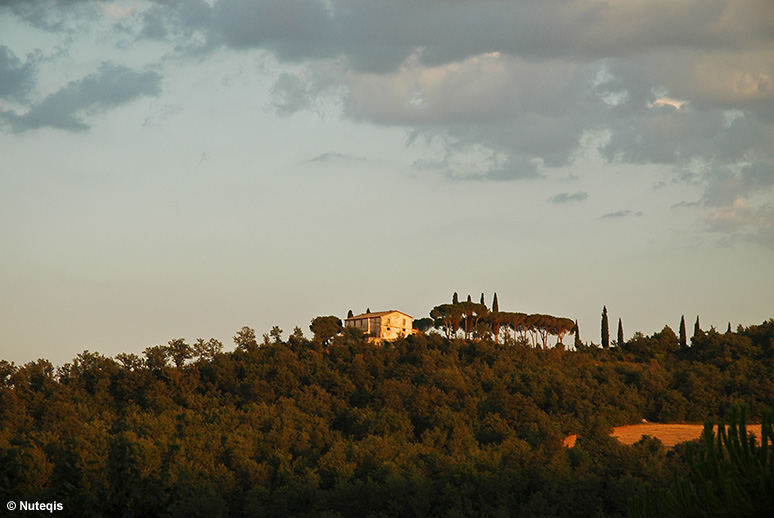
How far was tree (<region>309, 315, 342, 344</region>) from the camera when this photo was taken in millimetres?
98000

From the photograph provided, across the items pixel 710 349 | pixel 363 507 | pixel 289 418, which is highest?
pixel 710 349

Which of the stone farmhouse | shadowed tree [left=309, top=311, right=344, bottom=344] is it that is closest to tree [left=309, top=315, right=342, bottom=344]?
shadowed tree [left=309, top=311, right=344, bottom=344]

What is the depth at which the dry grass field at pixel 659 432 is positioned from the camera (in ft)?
183

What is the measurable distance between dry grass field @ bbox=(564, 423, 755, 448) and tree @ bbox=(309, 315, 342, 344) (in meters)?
44.3

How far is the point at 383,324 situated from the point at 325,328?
1054 centimetres

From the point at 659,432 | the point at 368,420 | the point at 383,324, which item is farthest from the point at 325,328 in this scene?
the point at 659,432

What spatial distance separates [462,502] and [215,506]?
47.6 ft

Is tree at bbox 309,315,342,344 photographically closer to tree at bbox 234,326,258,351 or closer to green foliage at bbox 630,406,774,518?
tree at bbox 234,326,258,351

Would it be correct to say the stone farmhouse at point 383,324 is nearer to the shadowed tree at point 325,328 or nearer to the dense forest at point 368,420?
the shadowed tree at point 325,328

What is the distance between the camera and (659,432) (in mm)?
58938

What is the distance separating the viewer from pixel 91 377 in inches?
3086

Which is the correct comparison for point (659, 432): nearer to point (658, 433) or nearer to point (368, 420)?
point (658, 433)

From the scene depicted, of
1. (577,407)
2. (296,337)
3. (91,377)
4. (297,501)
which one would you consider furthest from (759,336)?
(91,377)

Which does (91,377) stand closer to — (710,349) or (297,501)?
(297,501)
